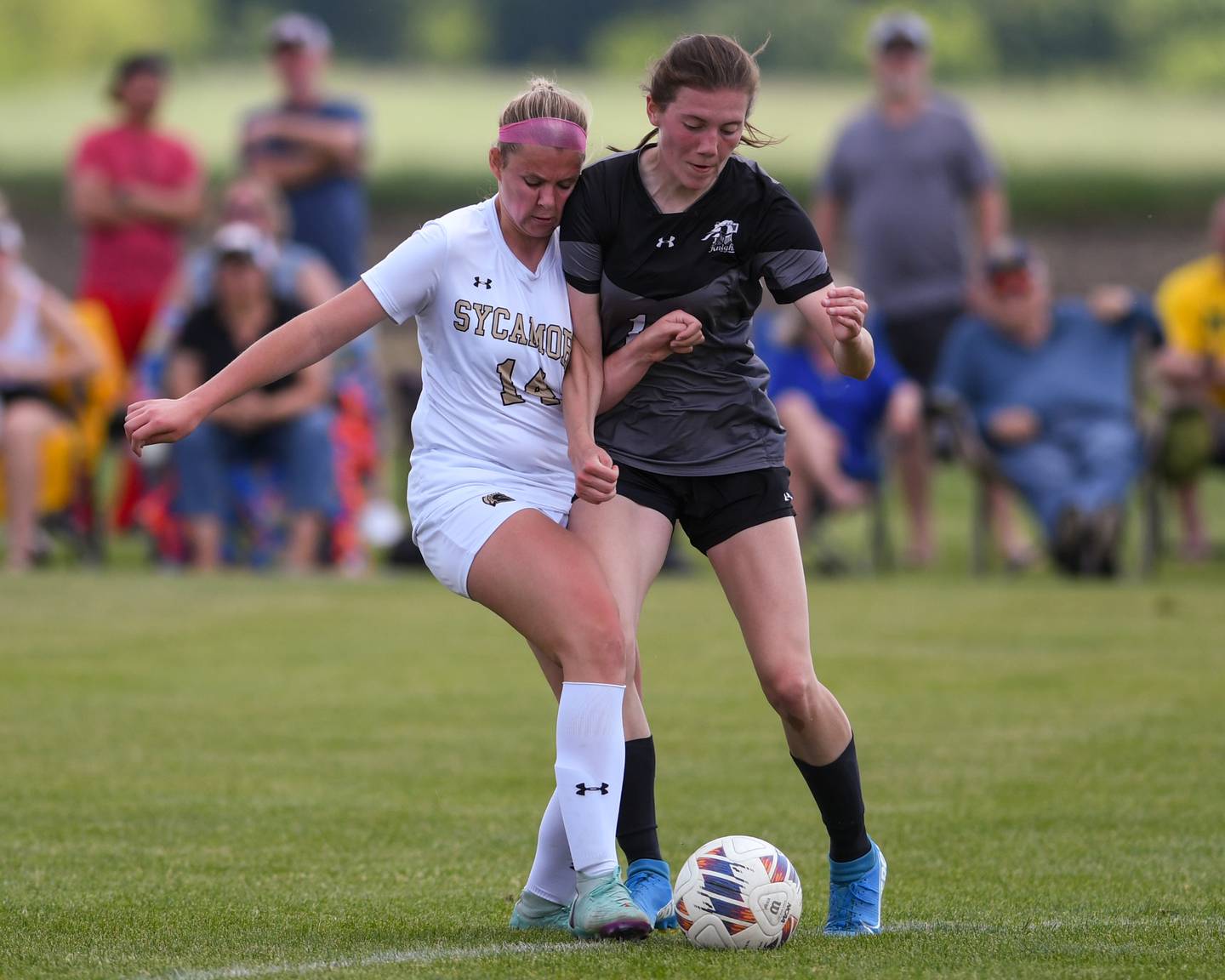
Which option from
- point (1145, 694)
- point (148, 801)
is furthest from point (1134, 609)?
point (148, 801)

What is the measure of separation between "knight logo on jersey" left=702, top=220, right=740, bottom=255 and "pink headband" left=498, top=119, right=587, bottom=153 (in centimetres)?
37

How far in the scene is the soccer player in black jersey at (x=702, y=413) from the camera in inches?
187

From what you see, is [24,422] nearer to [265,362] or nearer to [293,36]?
[293,36]

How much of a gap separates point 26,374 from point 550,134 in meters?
8.57

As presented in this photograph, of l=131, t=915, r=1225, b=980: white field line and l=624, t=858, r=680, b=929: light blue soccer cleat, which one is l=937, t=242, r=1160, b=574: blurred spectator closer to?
l=131, t=915, r=1225, b=980: white field line

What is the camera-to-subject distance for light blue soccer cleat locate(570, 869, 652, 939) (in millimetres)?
4543

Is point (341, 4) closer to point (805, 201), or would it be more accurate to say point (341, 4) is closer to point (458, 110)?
point (458, 110)

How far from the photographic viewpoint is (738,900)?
4605mm

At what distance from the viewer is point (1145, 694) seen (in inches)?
323

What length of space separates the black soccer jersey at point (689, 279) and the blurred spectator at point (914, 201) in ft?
26.7

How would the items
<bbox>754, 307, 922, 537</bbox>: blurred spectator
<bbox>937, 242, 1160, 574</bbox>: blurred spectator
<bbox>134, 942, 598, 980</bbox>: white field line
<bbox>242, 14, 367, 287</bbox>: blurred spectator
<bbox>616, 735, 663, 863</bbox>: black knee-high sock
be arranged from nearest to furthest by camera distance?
<bbox>134, 942, 598, 980</bbox>: white field line
<bbox>616, 735, 663, 863</bbox>: black knee-high sock
<bbox>937, 242, 1160, 574</bbox>: blurred spectator
<bbox>754, 307, 922, 537</bbox>: blurred spectator
<bbox>242, 14, 367, 287</bbox>: blurred spectator

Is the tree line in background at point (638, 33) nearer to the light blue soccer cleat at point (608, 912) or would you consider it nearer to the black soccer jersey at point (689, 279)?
the black soccer jersey at point (689, 279)

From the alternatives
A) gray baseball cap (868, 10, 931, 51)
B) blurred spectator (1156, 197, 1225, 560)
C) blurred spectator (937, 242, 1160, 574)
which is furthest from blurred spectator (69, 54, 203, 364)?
blurred spectator (1156, 197, 1225, 560)

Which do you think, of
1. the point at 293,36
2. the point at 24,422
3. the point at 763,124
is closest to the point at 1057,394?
the point at 293,36
